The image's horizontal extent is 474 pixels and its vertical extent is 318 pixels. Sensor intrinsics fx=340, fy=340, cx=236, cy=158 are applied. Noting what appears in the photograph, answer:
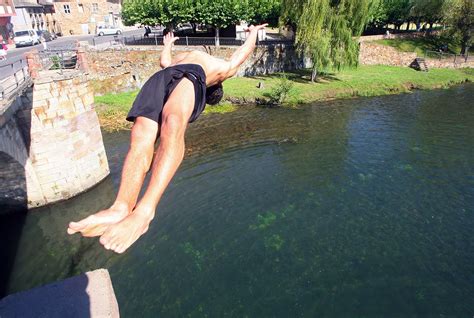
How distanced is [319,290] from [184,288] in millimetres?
4560

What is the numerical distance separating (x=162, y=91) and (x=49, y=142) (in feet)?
45.3

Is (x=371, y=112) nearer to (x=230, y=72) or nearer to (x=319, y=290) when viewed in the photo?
(x=319, y=290)

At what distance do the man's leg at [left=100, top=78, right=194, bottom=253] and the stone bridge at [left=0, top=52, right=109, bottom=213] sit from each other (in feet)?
41.5

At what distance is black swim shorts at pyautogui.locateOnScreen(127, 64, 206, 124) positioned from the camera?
3893 mm

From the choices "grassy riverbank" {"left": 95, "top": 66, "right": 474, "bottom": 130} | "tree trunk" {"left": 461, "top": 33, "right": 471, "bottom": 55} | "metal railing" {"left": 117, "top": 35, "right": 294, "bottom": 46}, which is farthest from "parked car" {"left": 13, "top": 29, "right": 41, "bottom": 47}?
"tree trunk" {"left": 461, "top": 33, "right": 471, "bottom": 55}

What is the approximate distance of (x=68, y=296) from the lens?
7594mm

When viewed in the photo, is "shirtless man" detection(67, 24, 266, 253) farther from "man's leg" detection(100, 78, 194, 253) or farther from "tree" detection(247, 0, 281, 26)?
"tree" detection(247, 0, 281, 26)

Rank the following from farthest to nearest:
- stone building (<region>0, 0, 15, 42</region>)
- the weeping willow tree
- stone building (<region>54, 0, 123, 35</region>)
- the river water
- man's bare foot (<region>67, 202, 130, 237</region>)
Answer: stone building (<region>54, 0, 123, 35</region>)
stone building (<region>0, 0, 15, 42</region>)
the weeping willow tree
the river water
man's bare foot (<region>67, 202, 130, 237</region>)

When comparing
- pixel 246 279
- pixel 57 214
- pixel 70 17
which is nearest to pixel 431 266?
pixel 246 279

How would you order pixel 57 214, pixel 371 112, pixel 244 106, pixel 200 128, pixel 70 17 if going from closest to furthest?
pixel 57 214
pixel 200 128
pixel 371 112
pixel 244 106
pixel 70 17

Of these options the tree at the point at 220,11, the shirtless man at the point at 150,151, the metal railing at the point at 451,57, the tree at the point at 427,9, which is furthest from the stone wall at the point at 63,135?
the tree at the point at 427,9

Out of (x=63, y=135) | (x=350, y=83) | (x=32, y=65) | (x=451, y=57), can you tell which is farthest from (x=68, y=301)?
(x=451, y=57)

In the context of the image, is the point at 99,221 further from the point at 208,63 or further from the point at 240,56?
the point at 240,56

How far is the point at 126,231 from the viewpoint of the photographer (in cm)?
323
